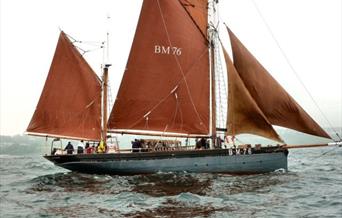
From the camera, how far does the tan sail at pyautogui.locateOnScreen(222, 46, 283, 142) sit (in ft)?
119

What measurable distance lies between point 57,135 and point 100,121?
3.56 metres

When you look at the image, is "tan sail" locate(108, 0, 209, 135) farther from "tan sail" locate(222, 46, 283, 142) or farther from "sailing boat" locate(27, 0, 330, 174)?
"tan sail" locate(222, 46, 283, 142)

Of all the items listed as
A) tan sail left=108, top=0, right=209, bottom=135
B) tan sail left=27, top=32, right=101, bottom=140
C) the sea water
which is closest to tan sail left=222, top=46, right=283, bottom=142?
tan sail left=108, top=0, right=209, bottom=135

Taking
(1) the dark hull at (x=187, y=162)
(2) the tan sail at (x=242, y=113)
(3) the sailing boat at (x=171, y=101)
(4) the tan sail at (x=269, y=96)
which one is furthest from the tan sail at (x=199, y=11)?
(1) the dark hull at (x=187, y=162)

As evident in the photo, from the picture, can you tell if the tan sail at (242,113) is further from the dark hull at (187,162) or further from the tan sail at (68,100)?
the tan sail at (68,100)

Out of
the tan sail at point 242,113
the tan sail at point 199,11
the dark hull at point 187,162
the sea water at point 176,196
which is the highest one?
the tan sail at point 199,11

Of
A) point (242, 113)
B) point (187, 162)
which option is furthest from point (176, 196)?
point (242, 113)

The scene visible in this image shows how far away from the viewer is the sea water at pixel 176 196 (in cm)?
2134

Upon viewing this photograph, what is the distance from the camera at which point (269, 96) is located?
121 feet

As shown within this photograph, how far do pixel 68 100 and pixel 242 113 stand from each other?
13.7 metres

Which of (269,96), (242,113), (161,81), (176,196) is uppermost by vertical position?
(161,81)

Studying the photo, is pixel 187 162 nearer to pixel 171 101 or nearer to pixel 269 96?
pixel 171 101

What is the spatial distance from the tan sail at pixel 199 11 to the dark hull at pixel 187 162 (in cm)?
1008

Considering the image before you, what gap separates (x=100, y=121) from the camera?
40094mm
